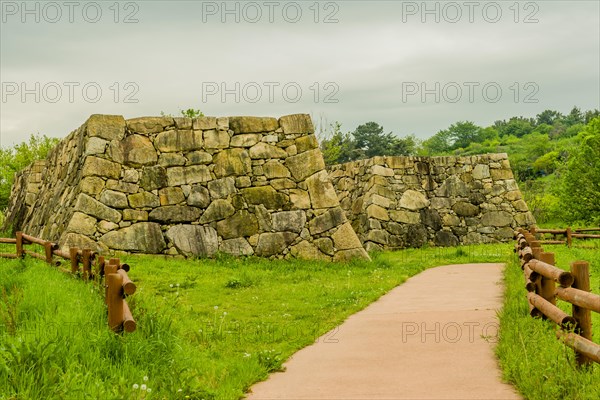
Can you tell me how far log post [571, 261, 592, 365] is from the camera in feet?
17.7

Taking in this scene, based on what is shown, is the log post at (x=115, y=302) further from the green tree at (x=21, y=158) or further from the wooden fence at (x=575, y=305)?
the green tree at (x=21, y=158)

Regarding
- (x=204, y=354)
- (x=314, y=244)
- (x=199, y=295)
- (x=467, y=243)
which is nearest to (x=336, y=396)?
(x=204, y=354)

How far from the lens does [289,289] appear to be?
11781 millimetres

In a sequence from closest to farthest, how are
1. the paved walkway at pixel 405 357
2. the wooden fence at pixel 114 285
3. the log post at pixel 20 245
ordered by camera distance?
the paved walkway at pixel 405 357, the wooden fence at pixel 114 285, the log post at pixel 20 245

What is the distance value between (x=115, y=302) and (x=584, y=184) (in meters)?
24.2

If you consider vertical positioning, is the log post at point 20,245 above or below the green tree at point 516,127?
below

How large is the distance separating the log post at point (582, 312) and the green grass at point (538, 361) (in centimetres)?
9

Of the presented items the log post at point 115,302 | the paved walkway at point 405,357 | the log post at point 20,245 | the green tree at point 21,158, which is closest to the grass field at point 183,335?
the log post at point 115,302

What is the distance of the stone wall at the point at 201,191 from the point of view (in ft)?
48.7

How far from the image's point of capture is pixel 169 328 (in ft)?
22.2

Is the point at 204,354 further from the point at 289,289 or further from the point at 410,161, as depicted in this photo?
the point at 410,161

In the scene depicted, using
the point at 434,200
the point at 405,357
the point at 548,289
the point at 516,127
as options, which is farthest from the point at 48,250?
Answer: the point at 516,127

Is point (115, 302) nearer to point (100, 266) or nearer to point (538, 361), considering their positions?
point (100, 266)

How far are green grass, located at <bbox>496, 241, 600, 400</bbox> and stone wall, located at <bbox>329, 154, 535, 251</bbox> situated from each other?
1414cm
